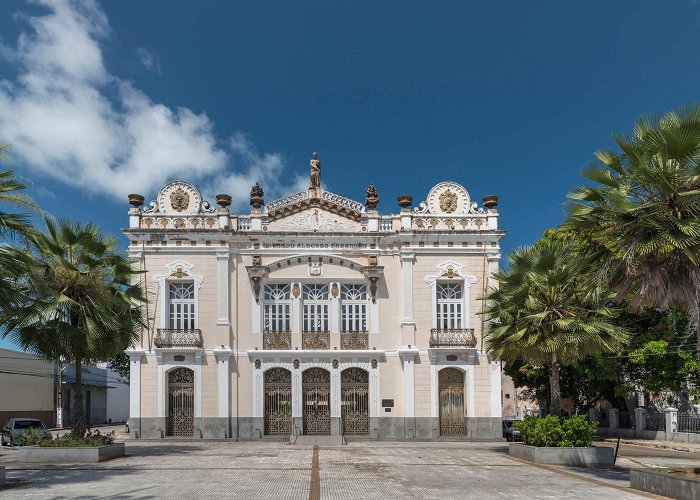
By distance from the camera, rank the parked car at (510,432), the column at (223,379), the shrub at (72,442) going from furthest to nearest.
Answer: the parked car at (510,432) → the column at (223,379) → the shrub at (72,442)

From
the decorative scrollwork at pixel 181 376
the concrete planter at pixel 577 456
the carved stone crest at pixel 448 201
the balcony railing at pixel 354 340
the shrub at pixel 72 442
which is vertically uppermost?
the carved stone crest at pixel 448 201

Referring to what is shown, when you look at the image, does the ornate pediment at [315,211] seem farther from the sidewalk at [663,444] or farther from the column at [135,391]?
the sidewalk at [663,444]

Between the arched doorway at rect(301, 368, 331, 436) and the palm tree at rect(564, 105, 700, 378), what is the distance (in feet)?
56.8

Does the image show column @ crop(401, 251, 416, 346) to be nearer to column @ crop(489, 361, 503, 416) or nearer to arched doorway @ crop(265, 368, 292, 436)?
column @ crop(489, 361, 503, 416)

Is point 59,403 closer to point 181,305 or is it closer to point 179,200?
point 181,305

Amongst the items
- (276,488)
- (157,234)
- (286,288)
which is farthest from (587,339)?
(157,234)

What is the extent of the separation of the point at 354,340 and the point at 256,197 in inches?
309

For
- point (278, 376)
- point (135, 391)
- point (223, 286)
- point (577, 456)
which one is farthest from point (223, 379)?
point (577, 456)

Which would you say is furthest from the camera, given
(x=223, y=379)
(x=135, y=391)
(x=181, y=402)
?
(x=181, y=402)

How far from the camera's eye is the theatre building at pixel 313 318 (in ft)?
98.2

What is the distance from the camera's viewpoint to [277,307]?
30.9 meters

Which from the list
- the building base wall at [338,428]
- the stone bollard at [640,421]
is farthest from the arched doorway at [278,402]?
the stone bollard at [640,421]

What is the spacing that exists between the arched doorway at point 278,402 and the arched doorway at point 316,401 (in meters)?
0.70

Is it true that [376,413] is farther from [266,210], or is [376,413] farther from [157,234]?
[157,234]
